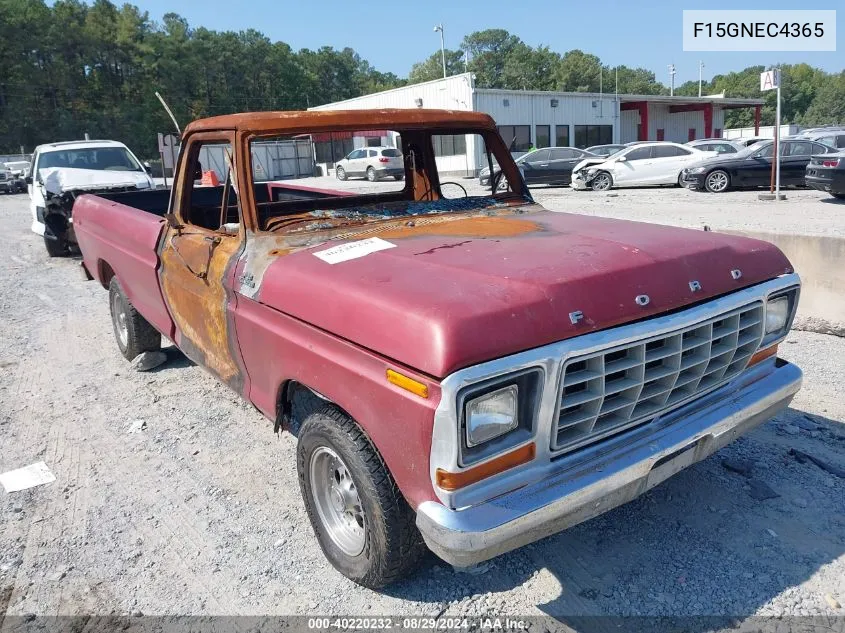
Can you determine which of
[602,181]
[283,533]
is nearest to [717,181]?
[602,181]

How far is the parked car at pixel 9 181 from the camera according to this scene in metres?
30.0

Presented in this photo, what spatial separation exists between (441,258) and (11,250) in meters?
12.8

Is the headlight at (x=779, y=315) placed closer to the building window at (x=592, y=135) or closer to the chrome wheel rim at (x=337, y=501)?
the chrome wheel rim at (x=337, y=501)

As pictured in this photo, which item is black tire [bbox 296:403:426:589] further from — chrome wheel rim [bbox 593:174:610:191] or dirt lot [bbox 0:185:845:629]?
chrome wheel rim [bbox 593:174:610:191]

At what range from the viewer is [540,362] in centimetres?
211

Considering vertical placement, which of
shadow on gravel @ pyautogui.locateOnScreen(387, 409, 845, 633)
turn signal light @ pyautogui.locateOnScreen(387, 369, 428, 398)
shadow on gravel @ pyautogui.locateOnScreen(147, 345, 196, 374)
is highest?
turn signal light @ pyautogui.locateOnScreen(387, 369, 428, 398)

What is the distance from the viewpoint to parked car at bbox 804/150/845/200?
12938mm

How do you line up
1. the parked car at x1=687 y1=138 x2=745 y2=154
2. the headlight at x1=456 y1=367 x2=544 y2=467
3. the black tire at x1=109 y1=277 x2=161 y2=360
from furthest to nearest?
the parked car at x1=687 y1=138 x2=745 y2=154 < the black tire at x1=109 y1=277 x2=161 y2=360 < the headlight at x1=456 y1=367 x2=544 y2=467

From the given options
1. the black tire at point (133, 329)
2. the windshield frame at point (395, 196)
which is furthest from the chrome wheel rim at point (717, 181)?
the black tire at point (133, 329)

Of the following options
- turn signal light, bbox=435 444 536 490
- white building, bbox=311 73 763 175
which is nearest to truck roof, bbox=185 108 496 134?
turn signal light, bbox=435 444 536 490

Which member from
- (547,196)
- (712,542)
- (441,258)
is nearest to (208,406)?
(441,258)

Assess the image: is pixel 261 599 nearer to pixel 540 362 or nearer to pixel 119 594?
pixel 119 594

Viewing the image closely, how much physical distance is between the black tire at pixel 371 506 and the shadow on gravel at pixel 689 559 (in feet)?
0.70

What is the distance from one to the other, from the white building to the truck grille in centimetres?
2064
